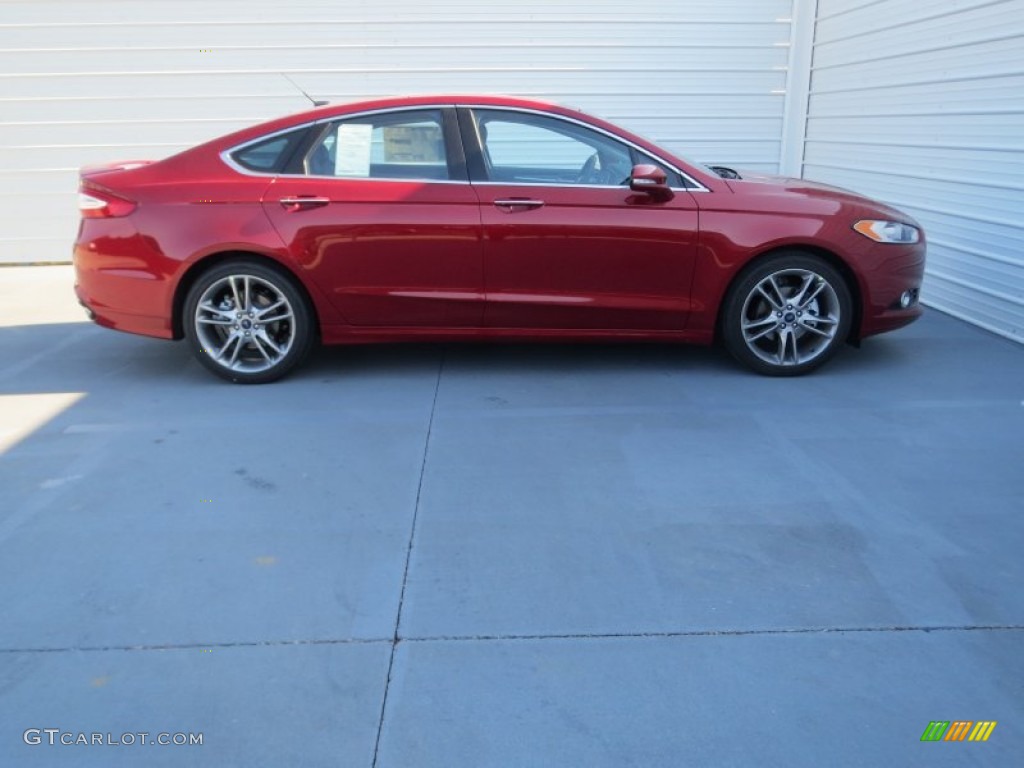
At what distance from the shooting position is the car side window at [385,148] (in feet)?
17.6

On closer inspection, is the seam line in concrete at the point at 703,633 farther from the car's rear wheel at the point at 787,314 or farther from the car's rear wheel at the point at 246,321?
the car's rear wheel at the point at 246,321

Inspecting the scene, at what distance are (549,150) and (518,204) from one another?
37 cm

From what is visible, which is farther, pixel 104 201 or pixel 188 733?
pixel 104 201

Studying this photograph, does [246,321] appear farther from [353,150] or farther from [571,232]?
[571,232]

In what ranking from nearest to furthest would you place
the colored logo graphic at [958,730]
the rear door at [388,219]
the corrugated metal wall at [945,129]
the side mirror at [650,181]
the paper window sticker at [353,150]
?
the colored logo graphic at [958,730], the side mirror at [650,181], the rear door at [388,219], the paper window sticker at [353,150], the corrugated metal wall at [945,129]

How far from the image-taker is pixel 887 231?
18.0ft

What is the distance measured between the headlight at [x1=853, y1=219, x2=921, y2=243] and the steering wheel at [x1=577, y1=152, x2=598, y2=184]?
1.56 m

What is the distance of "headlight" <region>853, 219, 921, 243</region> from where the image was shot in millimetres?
5430

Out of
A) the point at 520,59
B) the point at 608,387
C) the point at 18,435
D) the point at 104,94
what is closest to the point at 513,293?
the point at 608,387

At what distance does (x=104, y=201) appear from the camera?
5.36 metres

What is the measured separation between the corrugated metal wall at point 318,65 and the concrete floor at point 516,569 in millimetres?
4609

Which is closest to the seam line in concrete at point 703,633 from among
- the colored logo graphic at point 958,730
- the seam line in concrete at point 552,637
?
the seam line in concrete at point 552,637

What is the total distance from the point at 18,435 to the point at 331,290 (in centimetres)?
180

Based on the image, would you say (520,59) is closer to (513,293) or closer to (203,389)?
(513,293)
